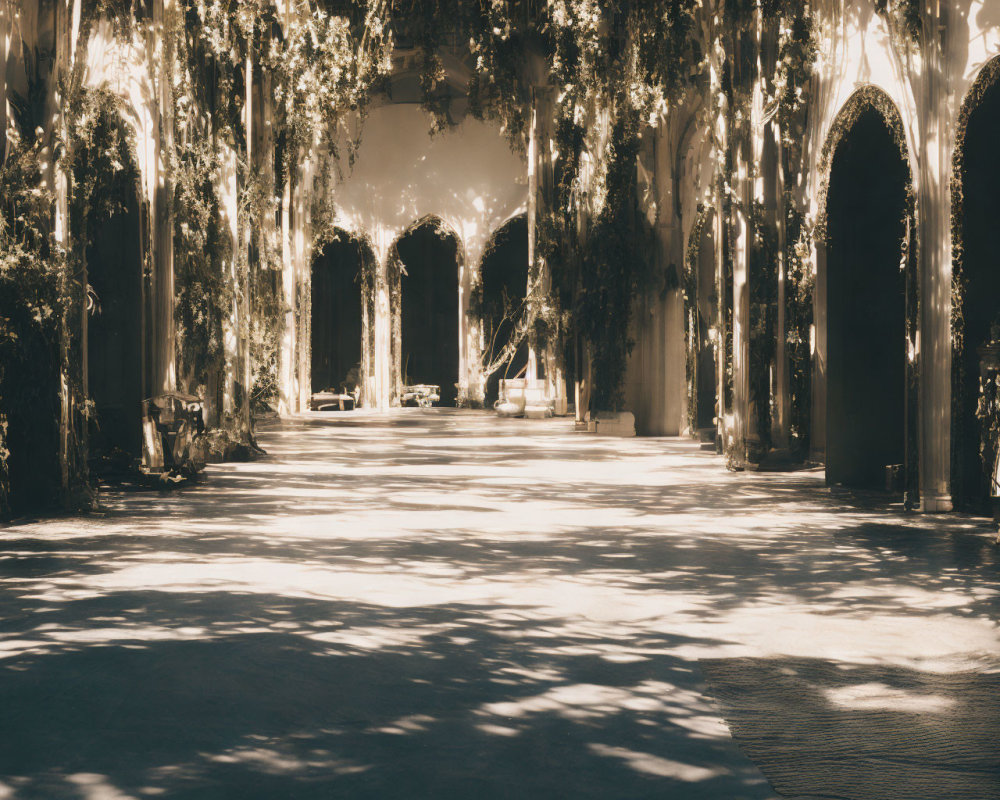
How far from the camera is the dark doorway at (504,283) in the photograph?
24953 mm

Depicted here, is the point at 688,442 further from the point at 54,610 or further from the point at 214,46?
the point at 54,610

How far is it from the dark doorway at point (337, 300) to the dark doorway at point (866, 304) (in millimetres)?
15996

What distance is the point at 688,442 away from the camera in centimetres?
1597

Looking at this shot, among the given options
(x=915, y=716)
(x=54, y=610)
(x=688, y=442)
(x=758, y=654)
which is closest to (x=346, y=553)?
(x=54, y=610)

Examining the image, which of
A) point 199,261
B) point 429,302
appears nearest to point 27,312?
point 199,261

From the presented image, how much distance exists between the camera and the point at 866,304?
10148 millimetres

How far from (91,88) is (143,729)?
778 centimetres

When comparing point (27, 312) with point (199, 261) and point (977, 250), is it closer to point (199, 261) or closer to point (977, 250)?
point (199, 261)

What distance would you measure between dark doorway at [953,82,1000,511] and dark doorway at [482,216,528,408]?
1667 cm

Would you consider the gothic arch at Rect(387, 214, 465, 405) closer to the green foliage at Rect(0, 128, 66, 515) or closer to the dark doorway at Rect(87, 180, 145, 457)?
the dark doorway at Rect(87, 180, 145, 457)

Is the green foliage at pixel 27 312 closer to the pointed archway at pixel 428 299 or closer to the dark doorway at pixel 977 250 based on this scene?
the dark doorway at pixel 977 250

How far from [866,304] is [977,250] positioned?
1946 millimetres

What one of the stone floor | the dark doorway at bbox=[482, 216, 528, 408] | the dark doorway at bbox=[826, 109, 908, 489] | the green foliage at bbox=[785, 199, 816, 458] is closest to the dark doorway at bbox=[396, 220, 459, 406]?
the dark doorway at bbox=[482, 216, 528, 408]

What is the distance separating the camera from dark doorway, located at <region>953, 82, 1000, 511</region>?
8.18m
